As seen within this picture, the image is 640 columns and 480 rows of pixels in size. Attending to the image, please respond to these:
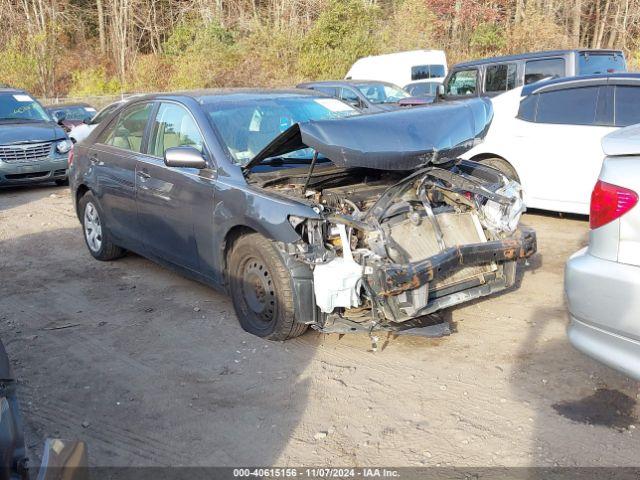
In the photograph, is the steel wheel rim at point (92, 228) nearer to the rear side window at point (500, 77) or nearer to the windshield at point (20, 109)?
the windshield at point (20, 109)

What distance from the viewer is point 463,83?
1291 centimetres

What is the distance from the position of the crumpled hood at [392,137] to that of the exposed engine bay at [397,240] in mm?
179

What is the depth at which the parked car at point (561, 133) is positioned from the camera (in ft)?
23.0

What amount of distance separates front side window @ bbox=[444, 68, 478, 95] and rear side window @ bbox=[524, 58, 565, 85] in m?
1.23

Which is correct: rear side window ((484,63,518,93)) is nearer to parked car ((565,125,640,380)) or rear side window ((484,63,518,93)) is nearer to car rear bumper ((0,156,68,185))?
car rear bumper ((0,156,68,185))

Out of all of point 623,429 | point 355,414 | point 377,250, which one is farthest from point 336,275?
point 623,429

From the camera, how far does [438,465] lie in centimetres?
319

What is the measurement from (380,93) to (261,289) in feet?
39.3

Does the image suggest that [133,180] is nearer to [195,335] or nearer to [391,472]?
[195,335]

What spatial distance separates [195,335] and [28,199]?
7239 millimetres

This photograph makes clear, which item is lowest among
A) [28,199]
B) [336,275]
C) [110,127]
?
[28,199]

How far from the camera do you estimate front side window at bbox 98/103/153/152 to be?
19.2ft

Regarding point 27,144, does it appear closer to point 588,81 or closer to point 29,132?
point 29,132

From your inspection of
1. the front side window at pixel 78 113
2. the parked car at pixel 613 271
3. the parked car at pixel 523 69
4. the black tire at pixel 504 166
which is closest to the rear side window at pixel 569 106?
the black tire at pixel 504 166
